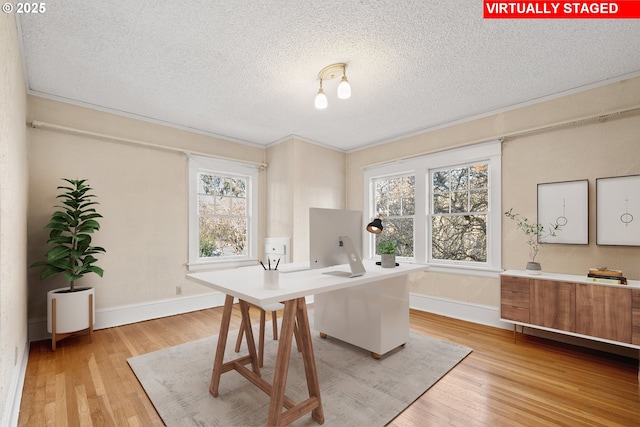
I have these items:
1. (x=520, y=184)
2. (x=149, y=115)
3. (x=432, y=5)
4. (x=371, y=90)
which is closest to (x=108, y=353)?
(x=149, y=115)

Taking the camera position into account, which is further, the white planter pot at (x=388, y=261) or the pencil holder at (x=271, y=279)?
the white planter pot at (x=388, y=261)

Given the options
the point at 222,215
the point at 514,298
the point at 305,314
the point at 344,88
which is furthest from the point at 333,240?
the point at 222,215

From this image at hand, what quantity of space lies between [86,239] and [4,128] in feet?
5.53

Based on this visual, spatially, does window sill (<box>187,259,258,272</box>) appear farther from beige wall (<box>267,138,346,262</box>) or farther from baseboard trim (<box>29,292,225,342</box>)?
beige wall (<box>267,138,346,262</box>)

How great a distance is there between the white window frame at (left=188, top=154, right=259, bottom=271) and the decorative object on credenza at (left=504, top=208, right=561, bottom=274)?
3742mm

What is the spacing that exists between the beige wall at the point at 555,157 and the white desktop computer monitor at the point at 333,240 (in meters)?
2.24

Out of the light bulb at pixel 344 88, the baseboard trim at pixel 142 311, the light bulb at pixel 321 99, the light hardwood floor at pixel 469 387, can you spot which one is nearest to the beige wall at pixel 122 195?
the baseboard trim at pixel 142 311

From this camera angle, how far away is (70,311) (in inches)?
114

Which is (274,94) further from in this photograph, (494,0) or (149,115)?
(494,0)

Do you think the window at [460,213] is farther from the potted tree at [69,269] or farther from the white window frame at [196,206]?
the potted tree at [69,269]

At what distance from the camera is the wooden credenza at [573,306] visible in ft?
7.90

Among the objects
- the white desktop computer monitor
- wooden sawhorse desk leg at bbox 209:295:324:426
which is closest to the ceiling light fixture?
the white desktop computer monitor

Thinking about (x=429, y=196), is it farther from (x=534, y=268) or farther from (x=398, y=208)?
(x=534, y=268)

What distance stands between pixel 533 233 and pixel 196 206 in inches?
175
